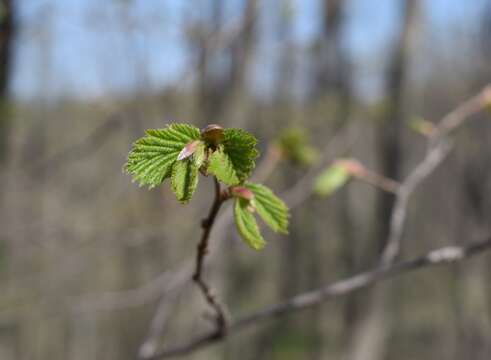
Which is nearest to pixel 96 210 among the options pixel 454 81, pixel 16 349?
pixel 16 349

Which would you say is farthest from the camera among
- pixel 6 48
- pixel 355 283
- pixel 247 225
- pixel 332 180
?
pixel 6 48

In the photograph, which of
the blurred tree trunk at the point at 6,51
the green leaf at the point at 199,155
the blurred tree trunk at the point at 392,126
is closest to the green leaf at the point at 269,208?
the green leaf at the point at 199,155

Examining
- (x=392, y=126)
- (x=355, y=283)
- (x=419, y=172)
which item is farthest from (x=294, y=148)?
(x=392, y=126)

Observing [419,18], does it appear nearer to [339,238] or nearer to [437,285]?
[339,238]

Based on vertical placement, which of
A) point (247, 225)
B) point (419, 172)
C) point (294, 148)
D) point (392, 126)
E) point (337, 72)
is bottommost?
point (247, 225)

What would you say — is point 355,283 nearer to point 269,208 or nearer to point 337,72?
point 269,208

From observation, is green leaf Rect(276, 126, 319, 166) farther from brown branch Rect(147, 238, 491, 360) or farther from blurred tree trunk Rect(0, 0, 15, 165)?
blurred tree trunk Rect(0, 0, 15, 165)
